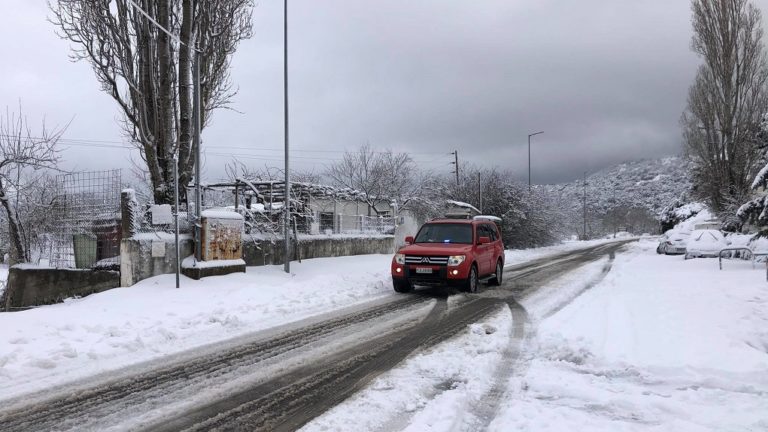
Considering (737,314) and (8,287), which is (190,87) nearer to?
(8,287)

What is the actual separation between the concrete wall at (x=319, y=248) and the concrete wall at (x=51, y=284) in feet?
12.6

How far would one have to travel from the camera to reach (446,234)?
1312cm

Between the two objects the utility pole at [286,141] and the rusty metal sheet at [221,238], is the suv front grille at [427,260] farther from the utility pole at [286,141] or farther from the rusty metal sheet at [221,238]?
the rusty metal sheet at [221,238]

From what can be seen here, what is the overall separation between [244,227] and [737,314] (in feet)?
39.3

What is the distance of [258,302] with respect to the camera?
1008cm

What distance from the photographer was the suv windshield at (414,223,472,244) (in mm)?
12891

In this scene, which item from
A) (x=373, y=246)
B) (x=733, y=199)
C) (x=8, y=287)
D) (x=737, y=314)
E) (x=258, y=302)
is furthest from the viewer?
(x=733, y=199)

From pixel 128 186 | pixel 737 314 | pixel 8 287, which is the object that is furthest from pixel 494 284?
pixel 8 287

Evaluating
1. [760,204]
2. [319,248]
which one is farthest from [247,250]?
[760,204]

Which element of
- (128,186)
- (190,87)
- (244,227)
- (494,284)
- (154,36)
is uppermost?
(154,36)

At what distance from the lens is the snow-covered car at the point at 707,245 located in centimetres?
2222

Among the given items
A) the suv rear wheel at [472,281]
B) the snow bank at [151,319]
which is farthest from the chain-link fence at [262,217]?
the suv rear wheel at [472,281]

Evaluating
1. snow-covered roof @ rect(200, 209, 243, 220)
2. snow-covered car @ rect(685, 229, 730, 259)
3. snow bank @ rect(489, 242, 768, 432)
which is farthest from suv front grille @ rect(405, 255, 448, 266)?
snow-covered car @ rect(685, 229, 730, 259)

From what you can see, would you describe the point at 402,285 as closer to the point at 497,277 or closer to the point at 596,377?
the point at 497,277
